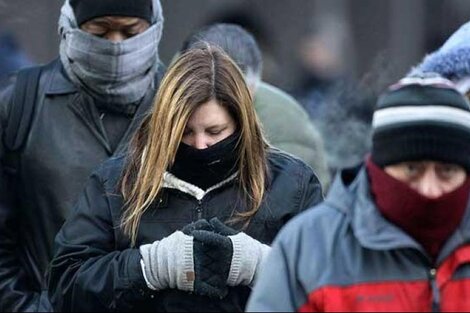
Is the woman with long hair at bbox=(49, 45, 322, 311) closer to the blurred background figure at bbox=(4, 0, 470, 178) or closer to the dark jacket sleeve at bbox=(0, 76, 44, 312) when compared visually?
the dark jacket sleeve at bbox=(0, 76, 44, 312)

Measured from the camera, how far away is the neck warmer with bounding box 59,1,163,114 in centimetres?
541

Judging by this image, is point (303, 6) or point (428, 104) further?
point (303, 6)

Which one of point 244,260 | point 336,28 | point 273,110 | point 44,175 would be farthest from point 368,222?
point 336,28

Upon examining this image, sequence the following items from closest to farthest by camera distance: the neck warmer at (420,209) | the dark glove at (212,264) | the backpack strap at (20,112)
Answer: the neck warmer at (420,209)
the dark glove at (212,264)
the backpack strap at (20,112)

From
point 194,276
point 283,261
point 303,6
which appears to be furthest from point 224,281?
point 303,6

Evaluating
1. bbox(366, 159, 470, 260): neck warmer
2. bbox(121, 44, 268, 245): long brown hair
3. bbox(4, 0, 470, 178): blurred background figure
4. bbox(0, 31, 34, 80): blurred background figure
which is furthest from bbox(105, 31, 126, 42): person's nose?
bbox(4, 0, 470, 178): blurred background figure

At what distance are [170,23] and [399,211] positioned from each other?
4.82m

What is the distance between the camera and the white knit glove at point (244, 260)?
4.49 metres

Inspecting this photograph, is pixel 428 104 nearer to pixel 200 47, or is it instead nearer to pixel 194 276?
pixel 194 276

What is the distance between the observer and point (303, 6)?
910 cm

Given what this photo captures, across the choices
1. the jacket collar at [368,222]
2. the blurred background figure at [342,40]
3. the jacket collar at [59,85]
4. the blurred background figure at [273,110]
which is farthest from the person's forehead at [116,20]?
the blurred background figure at [342,40]

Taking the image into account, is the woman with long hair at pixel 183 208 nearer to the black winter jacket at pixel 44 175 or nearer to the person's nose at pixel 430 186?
the black winter jacket at pixel 44 175

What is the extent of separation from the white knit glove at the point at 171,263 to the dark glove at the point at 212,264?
19 mm

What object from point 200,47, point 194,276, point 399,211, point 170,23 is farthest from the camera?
point 170,23
